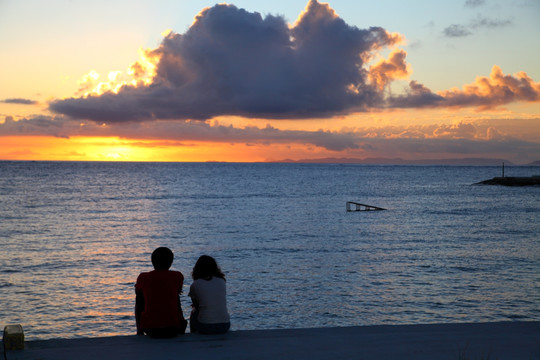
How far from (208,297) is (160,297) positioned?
34.3 inches

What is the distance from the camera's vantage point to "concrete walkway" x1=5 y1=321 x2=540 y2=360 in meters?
8.41

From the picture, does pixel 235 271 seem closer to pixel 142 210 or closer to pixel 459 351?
pixel 459 351

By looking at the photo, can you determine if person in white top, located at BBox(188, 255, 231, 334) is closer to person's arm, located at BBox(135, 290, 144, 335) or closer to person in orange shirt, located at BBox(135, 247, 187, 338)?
person in orange shirt, located at BBox(135, 247, 187, 338)

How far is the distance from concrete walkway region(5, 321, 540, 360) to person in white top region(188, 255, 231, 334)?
199 mm

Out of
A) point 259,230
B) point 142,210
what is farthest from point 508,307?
Answer: point 142,210

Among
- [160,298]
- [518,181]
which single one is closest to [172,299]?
[160,298]

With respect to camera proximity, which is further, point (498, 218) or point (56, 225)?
point (498, 218)

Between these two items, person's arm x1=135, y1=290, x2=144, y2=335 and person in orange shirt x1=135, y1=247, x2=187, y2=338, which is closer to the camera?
person in orange shirt x1=135, y1=247, x2=187, y2=338

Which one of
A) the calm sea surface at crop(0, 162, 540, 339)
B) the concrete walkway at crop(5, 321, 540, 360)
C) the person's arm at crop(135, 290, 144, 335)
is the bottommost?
the calm sea surface at crop(0, 162, 540, 339)

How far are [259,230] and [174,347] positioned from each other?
111 feet

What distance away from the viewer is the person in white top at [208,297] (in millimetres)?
9344

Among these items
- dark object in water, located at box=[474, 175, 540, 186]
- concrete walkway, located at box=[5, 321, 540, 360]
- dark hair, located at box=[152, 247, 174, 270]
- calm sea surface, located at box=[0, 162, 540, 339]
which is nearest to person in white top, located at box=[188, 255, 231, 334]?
concrete walkway, located at box=[5, 321, 540, 360]

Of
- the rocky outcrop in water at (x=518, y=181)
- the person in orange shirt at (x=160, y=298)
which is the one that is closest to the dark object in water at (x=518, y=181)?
the rocky outcrop in water at (x=518, y=181)

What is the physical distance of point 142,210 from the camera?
61.0 metres
